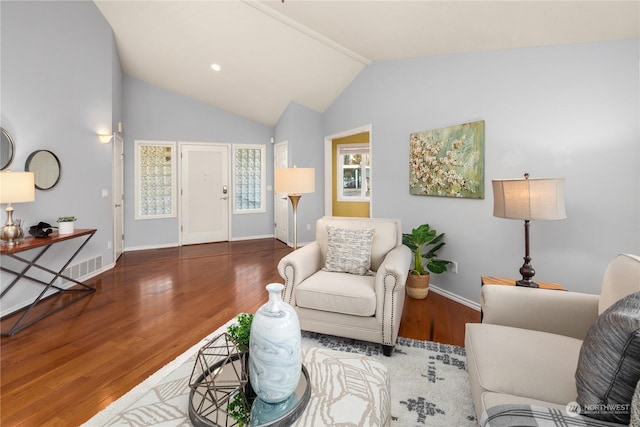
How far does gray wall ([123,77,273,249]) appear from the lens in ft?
19.3

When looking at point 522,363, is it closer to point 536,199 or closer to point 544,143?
point 536,199

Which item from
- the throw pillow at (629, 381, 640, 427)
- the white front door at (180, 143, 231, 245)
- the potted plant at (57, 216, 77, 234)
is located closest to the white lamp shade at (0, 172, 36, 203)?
the potted plant at (57, 216, 77, 234)

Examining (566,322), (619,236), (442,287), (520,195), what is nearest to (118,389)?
(566,322)

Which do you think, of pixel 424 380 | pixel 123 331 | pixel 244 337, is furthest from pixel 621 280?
pixel 123 331

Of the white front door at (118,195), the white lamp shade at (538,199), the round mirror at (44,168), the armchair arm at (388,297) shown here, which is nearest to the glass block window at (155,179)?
the white front door at (118,195)

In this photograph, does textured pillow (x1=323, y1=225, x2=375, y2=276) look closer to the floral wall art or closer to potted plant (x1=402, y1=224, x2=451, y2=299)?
potted plant (x1=402, y1=224, x2=451, y2=299)

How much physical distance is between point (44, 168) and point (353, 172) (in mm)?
5550

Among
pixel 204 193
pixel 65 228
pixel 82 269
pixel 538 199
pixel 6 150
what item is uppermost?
pixel 6 150

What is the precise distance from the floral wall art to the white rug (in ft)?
5.25

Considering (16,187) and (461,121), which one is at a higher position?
(461,121)

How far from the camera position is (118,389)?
1943 mm

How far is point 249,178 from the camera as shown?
6.90 meters

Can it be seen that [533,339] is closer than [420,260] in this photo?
Yes

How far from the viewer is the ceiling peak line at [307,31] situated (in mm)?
3631
